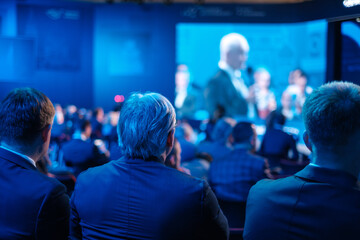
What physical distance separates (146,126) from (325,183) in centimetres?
62

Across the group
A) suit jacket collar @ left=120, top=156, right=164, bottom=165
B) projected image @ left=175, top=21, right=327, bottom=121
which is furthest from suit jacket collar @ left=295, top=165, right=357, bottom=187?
projected image @ left=175, top=21, right=327, bottom=121

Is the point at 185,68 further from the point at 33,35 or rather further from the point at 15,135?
the point at 15,135

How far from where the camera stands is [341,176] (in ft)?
3.91

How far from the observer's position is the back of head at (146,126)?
1.44 metres

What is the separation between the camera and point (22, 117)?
156 centimetres

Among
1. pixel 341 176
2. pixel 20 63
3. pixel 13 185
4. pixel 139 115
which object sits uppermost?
pixel 20 63

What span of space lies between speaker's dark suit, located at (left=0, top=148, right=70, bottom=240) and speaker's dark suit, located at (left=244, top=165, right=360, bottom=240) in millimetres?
703

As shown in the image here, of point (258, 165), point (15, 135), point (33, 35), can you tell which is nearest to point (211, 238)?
point (15, 135)

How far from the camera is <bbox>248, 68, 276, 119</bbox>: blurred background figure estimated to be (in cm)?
895

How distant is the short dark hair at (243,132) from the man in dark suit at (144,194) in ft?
6.72

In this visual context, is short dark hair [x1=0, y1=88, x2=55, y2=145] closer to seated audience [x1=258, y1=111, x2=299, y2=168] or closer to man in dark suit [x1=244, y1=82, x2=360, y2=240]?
man in dark suit [x1=244, y1=82, x2=360, y2=240]

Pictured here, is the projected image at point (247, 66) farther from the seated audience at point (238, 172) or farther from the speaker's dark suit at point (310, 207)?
the speaker's dark suit at point (310, 207)

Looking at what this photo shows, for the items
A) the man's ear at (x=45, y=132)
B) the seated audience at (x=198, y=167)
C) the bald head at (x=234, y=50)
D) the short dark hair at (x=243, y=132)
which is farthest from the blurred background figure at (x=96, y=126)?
the man's ear at (x=45, y=132)

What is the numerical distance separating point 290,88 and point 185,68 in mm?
2395
